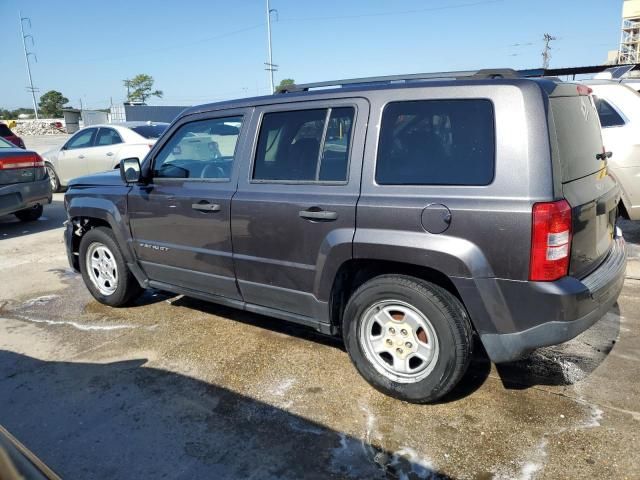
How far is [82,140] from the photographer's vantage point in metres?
10.8

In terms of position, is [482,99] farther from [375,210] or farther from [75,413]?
[75,413]

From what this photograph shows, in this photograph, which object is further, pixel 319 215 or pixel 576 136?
pixel 319 215

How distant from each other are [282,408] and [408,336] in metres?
0.90

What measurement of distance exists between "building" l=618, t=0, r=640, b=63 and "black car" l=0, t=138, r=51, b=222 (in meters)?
58.9

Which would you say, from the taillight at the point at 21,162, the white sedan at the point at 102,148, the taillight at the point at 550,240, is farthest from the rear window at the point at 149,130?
the taillight at the point at 550,240

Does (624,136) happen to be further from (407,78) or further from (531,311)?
(531,311)

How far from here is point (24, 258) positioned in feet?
22.7

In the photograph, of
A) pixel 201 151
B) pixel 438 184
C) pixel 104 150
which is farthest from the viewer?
pixel 104 150

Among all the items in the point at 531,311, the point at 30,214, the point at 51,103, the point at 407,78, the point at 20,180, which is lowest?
the point at 30,214

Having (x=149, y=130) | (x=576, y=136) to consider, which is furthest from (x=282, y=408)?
(x=149, y=130)

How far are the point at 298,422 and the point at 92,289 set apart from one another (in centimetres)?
302

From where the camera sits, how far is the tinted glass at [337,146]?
3184mm

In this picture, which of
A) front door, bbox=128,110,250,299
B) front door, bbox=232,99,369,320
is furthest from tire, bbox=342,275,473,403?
front door, bbox=128,110,250,299

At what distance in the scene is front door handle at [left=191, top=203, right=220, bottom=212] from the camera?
3701 millimetres
